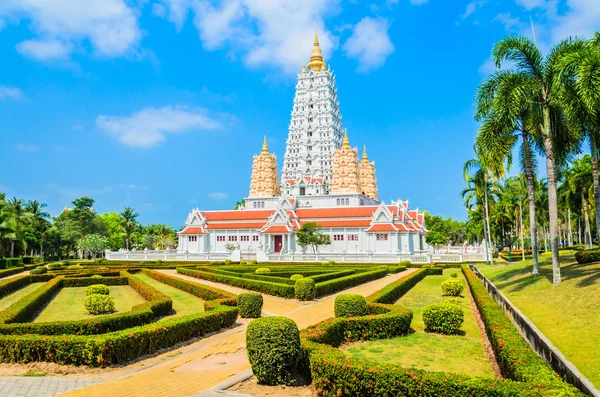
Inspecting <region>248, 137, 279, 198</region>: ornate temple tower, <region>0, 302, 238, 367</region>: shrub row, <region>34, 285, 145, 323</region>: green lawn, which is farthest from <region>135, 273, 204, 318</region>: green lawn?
<region>248, 137, 279, 198</region>: ornate temple tower

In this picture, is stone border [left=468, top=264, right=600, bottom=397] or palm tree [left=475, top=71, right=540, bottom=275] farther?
palm tree [left=475, top=71, right=540, bottom=275]

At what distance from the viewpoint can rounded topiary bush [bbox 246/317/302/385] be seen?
33.4 feet

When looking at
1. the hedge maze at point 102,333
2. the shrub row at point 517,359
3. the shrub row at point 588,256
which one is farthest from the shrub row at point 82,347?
the shrub row at point 588,256

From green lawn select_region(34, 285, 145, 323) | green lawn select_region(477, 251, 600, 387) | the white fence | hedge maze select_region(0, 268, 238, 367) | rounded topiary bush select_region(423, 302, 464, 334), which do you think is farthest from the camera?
the white fence

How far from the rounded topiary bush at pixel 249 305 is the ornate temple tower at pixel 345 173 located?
6607cm

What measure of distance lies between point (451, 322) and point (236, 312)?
27.2 feet

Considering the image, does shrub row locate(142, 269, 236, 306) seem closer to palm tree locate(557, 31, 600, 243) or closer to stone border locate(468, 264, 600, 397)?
stone border locate(468, 264, 600, 397)

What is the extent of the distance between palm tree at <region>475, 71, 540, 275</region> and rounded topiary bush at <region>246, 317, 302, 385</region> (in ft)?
60.7

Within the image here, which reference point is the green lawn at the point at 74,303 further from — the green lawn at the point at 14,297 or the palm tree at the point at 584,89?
the palm tree at the point at 584,89

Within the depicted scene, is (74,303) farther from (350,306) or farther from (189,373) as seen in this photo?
(350,306)

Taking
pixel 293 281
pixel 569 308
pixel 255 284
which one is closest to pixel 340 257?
pixel 293 281

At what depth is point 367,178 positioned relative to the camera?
321ft

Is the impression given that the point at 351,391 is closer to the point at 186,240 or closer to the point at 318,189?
the point at 186,240

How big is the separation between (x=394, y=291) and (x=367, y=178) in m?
75.5
